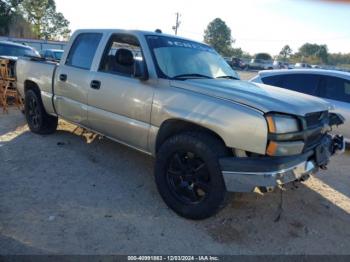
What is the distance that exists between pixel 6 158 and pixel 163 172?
261 centimetres

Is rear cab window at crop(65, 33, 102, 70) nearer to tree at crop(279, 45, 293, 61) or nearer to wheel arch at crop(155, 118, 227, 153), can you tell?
wheel arch at crop(155, 118, 227, 153)

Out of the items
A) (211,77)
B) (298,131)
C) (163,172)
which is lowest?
(163,172)

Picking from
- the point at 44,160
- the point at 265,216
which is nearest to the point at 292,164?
the point at 265,216

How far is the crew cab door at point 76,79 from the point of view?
4734 mm

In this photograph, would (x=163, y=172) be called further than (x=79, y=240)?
Yes

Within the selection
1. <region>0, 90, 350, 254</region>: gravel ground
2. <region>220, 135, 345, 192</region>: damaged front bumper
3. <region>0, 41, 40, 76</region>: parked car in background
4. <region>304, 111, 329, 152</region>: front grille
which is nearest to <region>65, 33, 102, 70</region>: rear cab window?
<region>0, 90, 350, 254</region>: gravel ground

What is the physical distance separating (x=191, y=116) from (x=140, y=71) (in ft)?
2.97

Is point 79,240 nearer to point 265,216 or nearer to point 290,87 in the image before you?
point 265,216

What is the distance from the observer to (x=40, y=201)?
373 cm

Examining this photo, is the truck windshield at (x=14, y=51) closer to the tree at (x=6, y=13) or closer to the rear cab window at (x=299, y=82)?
the rear cab window at (x=299, y=82)

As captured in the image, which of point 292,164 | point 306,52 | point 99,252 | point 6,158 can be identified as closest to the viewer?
point 99,252

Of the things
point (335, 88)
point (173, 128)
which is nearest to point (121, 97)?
point (173, 128)

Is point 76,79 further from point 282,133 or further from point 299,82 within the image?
point 299,82

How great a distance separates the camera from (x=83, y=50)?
4.97 meters
